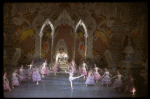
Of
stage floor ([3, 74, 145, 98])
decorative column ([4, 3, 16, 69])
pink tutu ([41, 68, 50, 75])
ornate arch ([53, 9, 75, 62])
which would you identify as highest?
ornate arch ([53, 9, 75, 62])

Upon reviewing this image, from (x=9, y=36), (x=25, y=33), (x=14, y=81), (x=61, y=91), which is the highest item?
(x=25, y=33)

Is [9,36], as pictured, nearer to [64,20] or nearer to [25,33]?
[25,33]

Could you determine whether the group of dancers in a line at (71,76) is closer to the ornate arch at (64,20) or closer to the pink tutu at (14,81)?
the pink tutu at (14,81)

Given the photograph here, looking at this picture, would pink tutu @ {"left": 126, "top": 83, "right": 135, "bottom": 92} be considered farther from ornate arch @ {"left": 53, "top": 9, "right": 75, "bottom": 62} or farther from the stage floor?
ornate arch @ {"left": 53, "top": 9, "right": 75, "bottom": 62}

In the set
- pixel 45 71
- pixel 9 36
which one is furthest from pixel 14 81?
pixel 9 36

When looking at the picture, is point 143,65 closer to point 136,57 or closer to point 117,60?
point 136,57

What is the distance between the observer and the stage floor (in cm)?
602

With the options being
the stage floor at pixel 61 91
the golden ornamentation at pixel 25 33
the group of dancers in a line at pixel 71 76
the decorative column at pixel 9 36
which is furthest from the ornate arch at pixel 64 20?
the stage floor at pixel 61 91

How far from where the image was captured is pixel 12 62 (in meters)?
9.01

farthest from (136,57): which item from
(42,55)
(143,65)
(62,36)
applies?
(42,55)

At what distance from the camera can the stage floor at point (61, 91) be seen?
602 cm

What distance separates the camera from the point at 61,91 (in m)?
6.51

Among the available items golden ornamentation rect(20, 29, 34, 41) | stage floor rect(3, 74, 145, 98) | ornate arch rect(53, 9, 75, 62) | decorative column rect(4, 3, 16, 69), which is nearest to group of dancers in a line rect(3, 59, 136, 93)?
stage floor rect(3, 74, 145, 98)

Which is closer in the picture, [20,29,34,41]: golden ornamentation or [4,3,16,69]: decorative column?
[4,3,16,69]: decorative column
